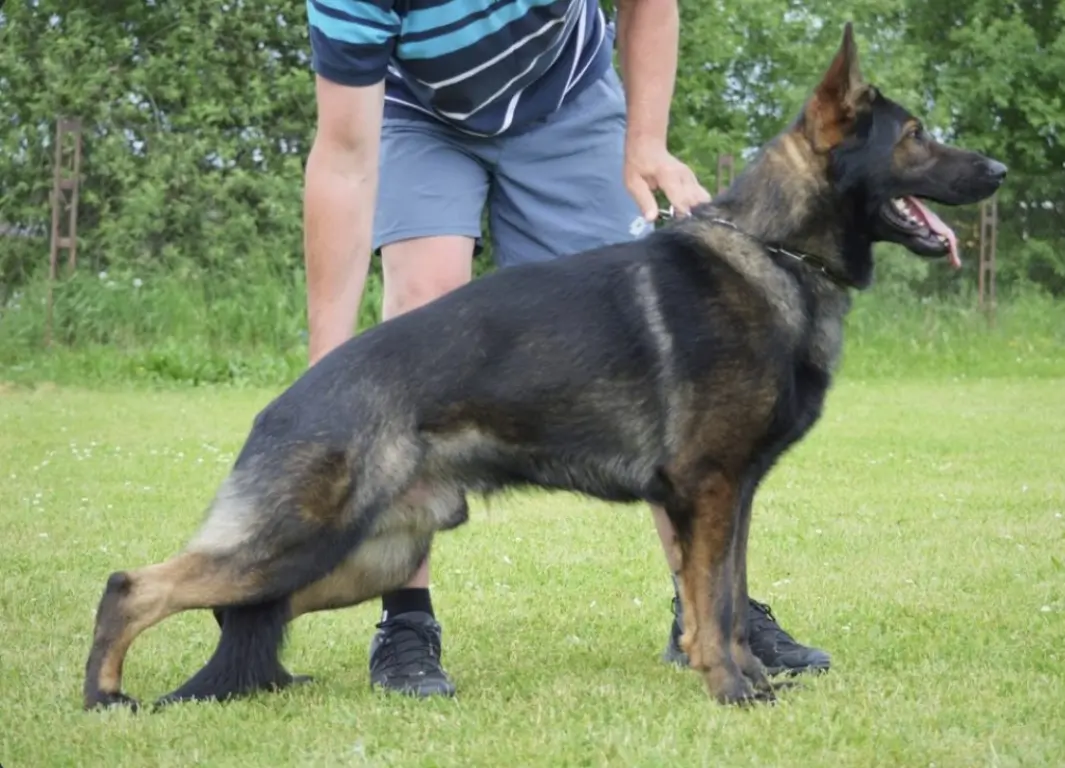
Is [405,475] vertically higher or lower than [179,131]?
higher

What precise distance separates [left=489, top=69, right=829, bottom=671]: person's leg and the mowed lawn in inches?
20.6

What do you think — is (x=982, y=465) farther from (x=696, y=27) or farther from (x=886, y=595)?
(x=696, y=27)

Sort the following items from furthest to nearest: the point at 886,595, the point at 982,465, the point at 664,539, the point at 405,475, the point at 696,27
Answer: the point at 696,27
the point at 982,465
the point at 886,595
the point at 664,539
the point at 405,475

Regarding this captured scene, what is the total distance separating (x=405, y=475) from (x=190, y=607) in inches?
22.9

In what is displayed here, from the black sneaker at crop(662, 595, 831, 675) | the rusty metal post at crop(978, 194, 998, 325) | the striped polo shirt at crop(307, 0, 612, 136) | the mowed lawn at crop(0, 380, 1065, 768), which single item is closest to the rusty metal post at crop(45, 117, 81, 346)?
the mowed lawn at crop(0, 380, 1065, 768)

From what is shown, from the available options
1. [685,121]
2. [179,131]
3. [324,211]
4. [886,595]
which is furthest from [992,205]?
[324,211]

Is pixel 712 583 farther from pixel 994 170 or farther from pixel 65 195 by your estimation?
pixel 65 195

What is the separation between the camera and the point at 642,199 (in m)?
4.44

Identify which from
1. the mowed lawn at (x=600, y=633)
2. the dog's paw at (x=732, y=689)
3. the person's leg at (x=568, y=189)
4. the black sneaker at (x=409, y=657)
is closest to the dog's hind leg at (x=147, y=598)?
the mowed lawn at (x=600, y=633)

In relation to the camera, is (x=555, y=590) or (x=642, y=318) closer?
(x=642, y=318)

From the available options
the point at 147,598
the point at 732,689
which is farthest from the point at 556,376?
the point at 147,598

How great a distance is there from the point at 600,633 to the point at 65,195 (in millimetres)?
13007

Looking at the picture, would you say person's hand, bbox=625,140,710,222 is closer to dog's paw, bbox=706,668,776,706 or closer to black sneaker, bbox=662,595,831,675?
black sneaker, bbox=662,595,831,675

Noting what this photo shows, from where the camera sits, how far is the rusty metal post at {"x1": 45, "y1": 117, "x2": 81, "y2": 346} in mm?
15422
